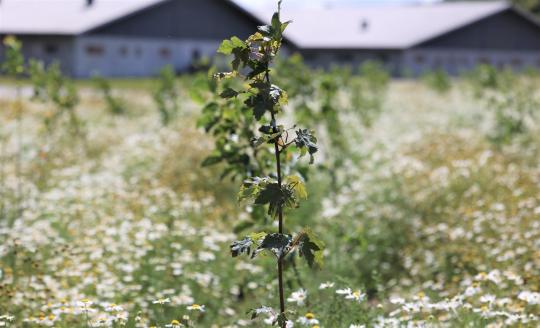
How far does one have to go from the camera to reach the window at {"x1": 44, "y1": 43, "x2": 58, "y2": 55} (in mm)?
36594

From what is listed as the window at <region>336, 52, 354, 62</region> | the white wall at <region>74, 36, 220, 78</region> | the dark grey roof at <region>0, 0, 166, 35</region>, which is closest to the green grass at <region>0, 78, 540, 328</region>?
the white wall at <region>74, 36, 220, 78</region>

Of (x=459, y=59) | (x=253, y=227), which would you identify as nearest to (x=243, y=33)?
(x=459, y=59)

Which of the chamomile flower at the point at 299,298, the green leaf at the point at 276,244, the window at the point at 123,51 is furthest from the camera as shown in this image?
the window at the point at 123,51

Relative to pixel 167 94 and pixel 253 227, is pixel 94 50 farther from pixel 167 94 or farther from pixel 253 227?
pixel 253 227

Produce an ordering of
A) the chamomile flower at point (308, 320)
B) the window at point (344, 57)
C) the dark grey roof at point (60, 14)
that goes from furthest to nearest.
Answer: the window at point (344, 57)
the dark grey roof at point (60, 14)
the chamomile flower at point (308, 320)

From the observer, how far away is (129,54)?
1475 inches

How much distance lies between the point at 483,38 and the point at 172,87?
35341mm

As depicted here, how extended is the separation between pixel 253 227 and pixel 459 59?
40.3m

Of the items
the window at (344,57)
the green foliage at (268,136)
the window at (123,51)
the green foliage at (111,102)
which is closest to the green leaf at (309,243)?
the green foliage at (268,136)

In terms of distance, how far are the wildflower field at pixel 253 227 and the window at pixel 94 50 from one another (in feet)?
79.1

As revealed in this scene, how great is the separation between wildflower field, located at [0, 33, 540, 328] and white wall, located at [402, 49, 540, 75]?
32.2m

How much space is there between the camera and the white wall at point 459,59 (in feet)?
145

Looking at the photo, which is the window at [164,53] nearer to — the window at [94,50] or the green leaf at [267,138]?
the window at [94,50]

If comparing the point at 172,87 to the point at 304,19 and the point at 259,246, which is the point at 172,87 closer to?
the point at 259,246
